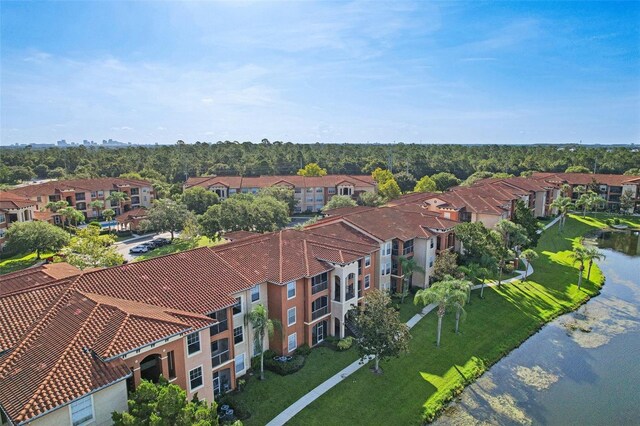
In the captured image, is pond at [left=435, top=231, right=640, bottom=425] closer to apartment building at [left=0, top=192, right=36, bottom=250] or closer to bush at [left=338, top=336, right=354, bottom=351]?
bush at [left=338, top=336, right=354, bottom=351]

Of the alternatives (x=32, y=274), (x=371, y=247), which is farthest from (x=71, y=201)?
(x=371, y=247)

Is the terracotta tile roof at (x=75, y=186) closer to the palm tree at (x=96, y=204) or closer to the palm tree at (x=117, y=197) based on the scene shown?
the palm tree at (x=117, y=197)

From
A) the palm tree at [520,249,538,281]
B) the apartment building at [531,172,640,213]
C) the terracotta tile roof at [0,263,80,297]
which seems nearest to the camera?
the terracotta tile roof at [0,263,80,297]

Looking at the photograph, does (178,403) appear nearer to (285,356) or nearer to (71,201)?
(285,356)

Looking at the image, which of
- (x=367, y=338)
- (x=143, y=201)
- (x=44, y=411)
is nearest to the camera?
(x=44, y=411)

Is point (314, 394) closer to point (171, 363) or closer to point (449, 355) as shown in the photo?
point (171, 363)

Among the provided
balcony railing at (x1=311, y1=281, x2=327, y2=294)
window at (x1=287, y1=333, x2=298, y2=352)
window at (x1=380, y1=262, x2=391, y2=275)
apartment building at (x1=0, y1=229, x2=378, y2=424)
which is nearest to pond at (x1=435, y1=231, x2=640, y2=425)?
window at (x1=287, y1=333, x2=298, y2=352)
